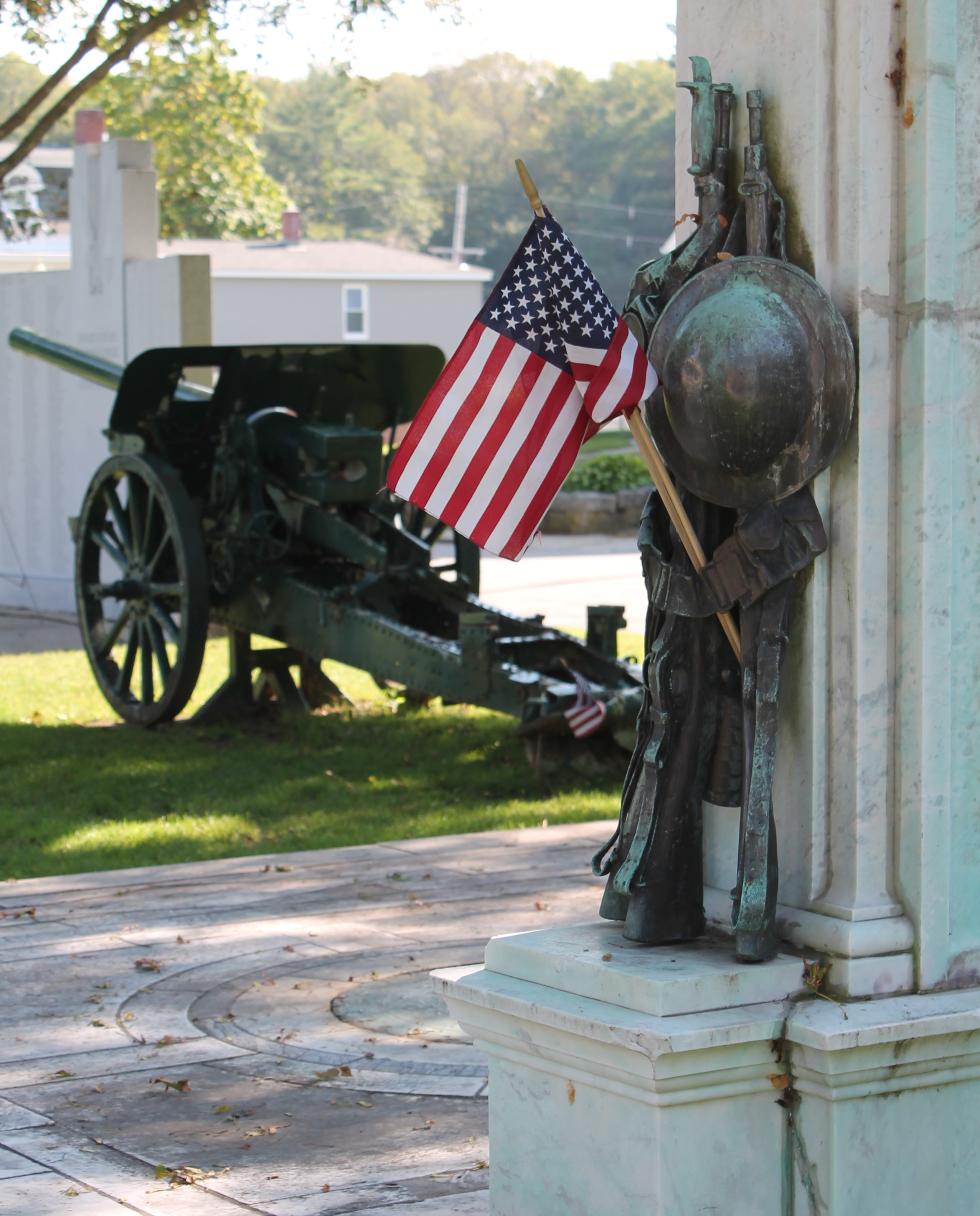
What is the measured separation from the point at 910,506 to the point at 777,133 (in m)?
0.68

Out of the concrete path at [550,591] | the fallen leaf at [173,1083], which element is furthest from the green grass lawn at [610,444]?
the fallen leaf at [173,1083]

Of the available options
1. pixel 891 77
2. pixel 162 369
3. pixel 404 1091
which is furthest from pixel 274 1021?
pixel 162 369

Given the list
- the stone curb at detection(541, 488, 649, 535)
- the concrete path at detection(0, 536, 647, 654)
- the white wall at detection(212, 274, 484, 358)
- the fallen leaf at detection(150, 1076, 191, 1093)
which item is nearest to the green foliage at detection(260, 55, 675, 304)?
the white wall at detection(212, 274, 484, 358)

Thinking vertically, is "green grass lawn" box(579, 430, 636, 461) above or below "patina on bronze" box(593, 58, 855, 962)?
below

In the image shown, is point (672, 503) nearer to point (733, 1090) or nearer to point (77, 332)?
point (733, 1090)

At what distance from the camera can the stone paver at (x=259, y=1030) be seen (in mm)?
4223

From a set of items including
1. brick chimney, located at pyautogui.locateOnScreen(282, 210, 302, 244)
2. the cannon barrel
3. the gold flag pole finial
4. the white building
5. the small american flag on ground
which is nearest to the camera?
the gold flag pole finial

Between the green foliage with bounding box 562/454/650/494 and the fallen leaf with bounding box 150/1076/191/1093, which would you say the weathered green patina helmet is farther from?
the green foliage with bounding box 562/454/650/494

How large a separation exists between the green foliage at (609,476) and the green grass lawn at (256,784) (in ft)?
51.9

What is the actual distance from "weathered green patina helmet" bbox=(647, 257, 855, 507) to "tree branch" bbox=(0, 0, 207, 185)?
33.3ft

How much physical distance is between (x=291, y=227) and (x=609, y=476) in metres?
19.6

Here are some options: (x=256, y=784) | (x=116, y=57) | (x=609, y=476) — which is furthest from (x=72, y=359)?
(x=609, y=476)

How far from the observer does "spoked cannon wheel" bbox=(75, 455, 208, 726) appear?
1048cm

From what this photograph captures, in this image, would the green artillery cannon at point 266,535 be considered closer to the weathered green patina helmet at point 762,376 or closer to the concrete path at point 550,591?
the concrete path at point 550,591
